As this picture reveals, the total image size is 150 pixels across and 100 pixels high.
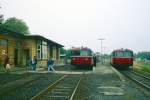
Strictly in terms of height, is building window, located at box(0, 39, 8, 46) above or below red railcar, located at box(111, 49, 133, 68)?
above

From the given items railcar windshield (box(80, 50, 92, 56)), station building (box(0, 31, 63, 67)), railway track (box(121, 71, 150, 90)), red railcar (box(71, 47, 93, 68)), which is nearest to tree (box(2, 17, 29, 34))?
station building (box(0, 31, 63, 67))

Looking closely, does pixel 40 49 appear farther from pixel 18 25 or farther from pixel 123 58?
pixel 18 25

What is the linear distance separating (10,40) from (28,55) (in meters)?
6.61

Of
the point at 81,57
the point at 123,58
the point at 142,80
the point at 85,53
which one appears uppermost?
the point at 85,53

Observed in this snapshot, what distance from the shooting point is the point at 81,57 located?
36.9 metres

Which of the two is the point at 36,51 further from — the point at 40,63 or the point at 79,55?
the point at 79,55

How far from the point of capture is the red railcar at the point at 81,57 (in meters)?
36.7

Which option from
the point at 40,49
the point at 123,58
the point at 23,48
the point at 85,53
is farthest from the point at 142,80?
the point at 40,49

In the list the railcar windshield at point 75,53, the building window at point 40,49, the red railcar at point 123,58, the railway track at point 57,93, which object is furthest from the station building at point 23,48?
the railway track at point 57,93

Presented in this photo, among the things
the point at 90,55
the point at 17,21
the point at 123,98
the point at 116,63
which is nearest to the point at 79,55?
the point at 90,55

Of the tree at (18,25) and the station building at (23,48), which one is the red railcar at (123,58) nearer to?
the station building at (23,48)

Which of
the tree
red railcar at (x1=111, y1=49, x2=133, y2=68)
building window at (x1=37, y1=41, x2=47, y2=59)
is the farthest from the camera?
the tree

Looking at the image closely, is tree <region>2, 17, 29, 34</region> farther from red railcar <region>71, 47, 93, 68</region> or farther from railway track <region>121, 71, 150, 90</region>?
railway track <region>121, 71, 150, 90</region>

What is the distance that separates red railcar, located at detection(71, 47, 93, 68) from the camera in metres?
36.7
